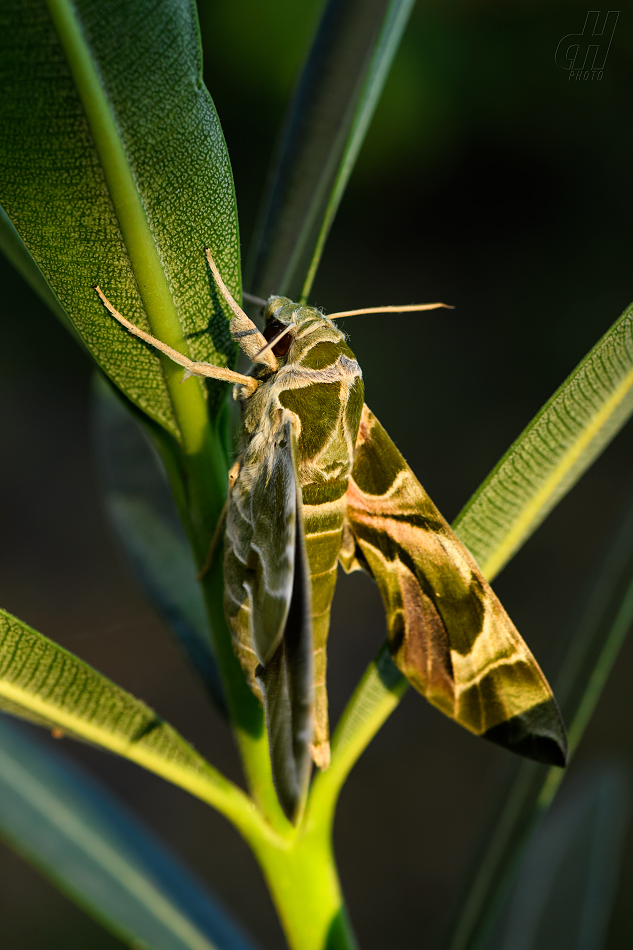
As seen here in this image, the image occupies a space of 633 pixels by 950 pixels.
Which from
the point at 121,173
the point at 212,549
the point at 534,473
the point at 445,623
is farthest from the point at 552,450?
the point at 121,173

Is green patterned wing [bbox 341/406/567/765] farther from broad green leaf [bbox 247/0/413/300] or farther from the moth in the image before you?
broad green leaf [bbox 247/0/413/300]

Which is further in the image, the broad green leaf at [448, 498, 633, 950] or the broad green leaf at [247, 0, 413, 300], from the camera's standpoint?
the broad green leaf at [448, 498, 633, 950]

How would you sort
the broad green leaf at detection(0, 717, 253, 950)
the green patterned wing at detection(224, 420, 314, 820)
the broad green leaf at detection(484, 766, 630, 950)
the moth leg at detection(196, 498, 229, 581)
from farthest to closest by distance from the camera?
1. the broad green leaf at detection(484, 766, 630, 950)
2. the broad green leaf at detection(0, 717, 253, 950)
3. the moth leg at detection(196, 498, 229, 581)
4. the green patterned wing at detection(224, 420, 314, 820)

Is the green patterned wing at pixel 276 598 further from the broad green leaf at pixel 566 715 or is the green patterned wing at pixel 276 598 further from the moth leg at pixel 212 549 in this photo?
the broad green leaf at pixel 566 715

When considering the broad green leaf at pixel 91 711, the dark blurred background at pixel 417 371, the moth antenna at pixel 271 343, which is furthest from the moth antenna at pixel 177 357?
the dark blurred background at pixel 417 371

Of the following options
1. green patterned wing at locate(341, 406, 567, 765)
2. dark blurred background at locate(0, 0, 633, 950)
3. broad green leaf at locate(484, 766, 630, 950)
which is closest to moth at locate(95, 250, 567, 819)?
green patterned wing at locate(341, 406, 567, 765)
